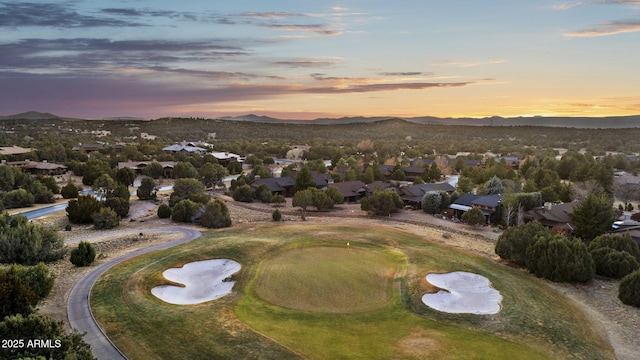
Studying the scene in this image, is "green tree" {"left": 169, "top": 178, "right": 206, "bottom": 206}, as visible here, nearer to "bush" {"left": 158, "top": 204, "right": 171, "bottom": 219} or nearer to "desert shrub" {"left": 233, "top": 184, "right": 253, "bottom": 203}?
"bush" {"left": 158, "top": 204, "right": 171, "bottom": 219}

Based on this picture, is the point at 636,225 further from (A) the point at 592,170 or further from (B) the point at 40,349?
(B) the point at 40,349

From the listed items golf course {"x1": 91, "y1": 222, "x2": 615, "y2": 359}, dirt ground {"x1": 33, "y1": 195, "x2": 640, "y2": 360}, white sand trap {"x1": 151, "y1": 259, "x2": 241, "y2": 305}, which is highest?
golf course {"x1": 91, "y1": 222, "x2": 615, "y2": 359}

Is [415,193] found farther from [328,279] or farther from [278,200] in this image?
[328,279]

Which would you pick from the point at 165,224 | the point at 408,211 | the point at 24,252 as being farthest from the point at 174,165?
the point at 24,252

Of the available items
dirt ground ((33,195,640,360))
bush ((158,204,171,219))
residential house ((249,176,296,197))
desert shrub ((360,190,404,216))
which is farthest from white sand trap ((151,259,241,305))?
residential house ((249,176,296,197))

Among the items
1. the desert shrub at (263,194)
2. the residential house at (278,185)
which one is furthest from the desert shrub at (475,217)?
the residential house at (278,185)

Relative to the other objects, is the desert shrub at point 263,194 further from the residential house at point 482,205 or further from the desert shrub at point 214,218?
the residential house at point 482,205

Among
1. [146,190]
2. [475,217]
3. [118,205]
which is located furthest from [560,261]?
[146,190]
